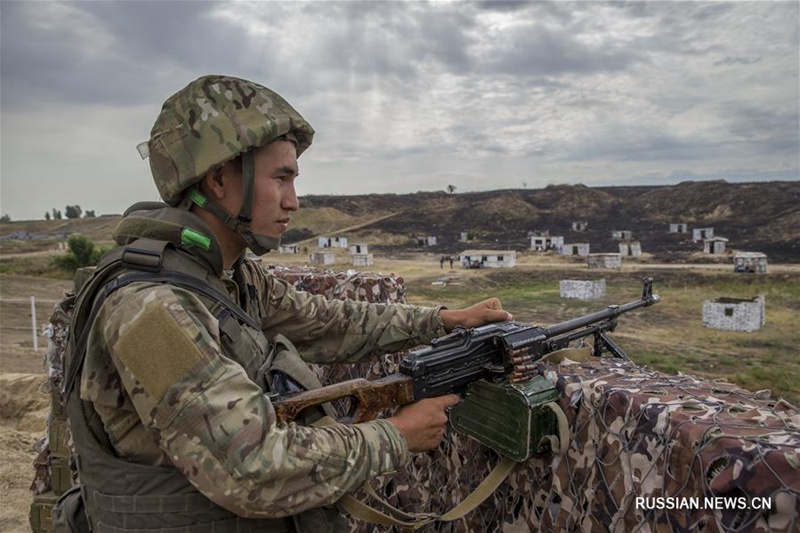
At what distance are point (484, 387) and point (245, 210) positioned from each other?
1.45 m

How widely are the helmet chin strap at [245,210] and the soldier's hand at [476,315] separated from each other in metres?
1.29

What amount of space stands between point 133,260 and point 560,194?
350ft

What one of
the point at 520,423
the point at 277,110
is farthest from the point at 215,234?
the point at 520,423

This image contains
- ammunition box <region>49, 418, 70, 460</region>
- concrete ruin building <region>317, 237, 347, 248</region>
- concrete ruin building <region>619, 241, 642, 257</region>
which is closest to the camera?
ammunition box <region>49, 418, 70, 460</region>

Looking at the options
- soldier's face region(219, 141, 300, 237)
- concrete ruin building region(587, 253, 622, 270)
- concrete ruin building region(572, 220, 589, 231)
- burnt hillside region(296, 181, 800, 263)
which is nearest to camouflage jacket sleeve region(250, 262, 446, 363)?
soldier's face region(219, 141, 300, 237)

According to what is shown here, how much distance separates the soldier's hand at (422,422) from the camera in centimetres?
233

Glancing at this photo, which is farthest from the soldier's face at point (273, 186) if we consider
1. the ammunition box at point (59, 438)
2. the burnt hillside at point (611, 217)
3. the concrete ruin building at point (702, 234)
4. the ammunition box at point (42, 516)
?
the concrete ruin building at point (702, 234)

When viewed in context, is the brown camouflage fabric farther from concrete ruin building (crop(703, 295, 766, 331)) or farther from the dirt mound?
concrete ruin building (crop(703, 295, 766, 331))

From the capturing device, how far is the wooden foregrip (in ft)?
7.33

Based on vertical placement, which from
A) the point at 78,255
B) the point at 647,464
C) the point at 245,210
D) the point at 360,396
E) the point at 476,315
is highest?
the point at 245,210

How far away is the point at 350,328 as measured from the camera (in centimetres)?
336

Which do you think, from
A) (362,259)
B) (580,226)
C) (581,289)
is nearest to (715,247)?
(580,226)

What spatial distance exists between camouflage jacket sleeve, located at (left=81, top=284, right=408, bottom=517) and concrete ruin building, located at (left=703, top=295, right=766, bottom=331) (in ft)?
92.5

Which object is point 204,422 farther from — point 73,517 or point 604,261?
point 604,261
